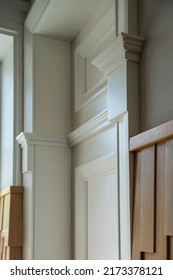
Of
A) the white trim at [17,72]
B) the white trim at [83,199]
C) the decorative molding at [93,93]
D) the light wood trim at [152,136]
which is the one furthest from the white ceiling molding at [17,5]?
the light wood trim at [152,136]

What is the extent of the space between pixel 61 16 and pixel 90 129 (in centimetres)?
36

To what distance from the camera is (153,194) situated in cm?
78

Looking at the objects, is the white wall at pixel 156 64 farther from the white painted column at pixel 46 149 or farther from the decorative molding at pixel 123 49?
the white painted column at pixel 46 149

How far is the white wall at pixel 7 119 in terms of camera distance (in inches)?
56.6

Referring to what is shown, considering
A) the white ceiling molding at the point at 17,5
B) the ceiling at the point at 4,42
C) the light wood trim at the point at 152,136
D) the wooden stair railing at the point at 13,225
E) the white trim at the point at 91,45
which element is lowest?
the wooden stair railing at the point at 13,225

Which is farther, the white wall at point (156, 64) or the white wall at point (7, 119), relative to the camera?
the white wall at point (7, 119)

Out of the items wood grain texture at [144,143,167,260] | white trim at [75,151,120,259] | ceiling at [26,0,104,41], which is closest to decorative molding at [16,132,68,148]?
white trim at [75,151,120,259]

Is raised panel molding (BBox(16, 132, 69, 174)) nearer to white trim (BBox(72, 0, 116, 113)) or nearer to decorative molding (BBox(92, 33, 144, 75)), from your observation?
white trim (BBox(72, 0, 116, 113))

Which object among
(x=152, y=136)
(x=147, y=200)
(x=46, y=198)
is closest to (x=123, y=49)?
(x=152, y=136)

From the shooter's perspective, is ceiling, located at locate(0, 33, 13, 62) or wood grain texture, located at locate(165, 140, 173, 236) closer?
wood grain texture, located at locate(165, 140, 173, 236)

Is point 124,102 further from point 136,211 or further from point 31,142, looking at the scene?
point 31,142

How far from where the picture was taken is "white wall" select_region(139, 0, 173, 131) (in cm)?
82

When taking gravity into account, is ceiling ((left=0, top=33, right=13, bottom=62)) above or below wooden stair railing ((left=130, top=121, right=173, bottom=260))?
above
